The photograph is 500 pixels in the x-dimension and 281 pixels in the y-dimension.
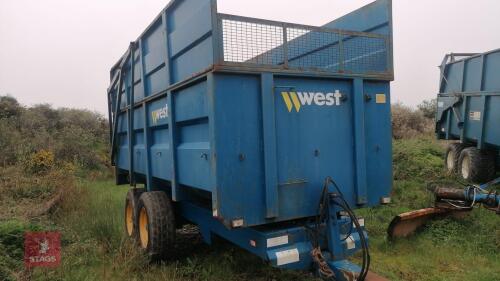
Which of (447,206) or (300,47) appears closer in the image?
(300,47)

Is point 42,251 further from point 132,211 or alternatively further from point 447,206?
point 447,206

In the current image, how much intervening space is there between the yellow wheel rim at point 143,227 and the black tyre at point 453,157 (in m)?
6.91

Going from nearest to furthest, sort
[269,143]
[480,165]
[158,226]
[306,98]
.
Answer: [269,143], [306,98], [158,226], [480,165]

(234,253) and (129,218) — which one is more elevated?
(129,218)

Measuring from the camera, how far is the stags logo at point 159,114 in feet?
13.9

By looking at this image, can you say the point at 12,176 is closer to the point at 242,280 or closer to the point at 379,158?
the point at 242,280

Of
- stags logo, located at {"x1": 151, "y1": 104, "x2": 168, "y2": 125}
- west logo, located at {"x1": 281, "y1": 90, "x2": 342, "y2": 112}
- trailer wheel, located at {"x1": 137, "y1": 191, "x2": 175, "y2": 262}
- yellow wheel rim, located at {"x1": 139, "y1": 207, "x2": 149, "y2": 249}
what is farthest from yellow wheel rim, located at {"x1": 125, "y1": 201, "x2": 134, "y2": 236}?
west logo, located at {"x1": 281, "y1": 90, "x2": 342, "y2": 112}

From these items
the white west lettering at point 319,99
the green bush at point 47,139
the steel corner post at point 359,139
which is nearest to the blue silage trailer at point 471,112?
the steel corner post at point 359,139

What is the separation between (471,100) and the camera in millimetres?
8477

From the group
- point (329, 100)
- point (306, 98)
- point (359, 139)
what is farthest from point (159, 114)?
point (359, 139)

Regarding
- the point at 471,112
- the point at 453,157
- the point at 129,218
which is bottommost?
the point at 129,218

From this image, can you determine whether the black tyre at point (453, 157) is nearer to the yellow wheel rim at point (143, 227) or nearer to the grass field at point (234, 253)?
the grass field at point (234, 253)

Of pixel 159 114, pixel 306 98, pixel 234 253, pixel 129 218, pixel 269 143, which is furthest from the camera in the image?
pixel 129 218

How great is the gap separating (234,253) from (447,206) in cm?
277
